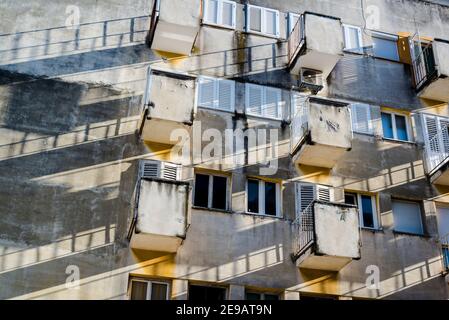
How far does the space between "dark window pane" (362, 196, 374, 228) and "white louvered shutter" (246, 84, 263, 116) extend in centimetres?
414

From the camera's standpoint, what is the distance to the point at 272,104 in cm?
2019

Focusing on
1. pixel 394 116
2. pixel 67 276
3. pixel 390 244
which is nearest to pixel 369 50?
pixel 394 116

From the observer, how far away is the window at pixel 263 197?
1836 cm

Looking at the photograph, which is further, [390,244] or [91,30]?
[91,30]

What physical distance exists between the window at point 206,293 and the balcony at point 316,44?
7.98 metres

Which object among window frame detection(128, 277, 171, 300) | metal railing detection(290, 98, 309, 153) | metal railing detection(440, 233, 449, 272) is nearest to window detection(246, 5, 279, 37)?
metal railing detection(290, 98, 309, 153)

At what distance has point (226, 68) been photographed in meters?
20.5

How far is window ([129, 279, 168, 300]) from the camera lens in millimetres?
16406

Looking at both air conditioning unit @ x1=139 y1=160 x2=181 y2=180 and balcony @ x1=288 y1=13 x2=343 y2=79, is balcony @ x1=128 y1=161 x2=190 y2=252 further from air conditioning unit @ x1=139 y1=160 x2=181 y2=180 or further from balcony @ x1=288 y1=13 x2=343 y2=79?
balcony @ x1=288 y1=13 x2=343 y2=79

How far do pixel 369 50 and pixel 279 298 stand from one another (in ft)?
32.6

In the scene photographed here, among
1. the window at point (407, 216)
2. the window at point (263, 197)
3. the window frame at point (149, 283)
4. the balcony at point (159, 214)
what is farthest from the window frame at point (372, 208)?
the window frame at point (149, 283)

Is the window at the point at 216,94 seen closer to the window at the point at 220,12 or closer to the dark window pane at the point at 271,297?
the window at the point at 220,12

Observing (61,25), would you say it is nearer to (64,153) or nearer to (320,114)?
(64,153)

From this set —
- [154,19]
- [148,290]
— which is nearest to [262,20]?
[154,19]
